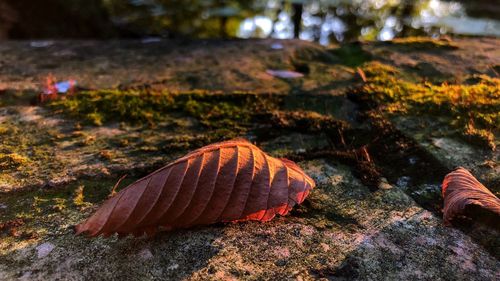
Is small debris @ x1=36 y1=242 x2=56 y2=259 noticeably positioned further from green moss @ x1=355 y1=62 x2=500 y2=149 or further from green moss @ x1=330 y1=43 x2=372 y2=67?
green moss @ x1=330 y1=43 x2=372 y2=67

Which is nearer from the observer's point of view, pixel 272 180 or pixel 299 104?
pixel 272 180

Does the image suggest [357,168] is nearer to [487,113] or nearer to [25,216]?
[487,113]

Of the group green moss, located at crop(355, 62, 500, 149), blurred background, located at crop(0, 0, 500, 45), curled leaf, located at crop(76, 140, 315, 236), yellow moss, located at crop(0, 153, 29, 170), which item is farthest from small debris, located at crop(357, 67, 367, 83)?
blurred background, located at crop(0, 0, 500, 45)

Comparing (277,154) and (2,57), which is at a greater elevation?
(2,57)

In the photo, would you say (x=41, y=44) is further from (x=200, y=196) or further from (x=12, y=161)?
(x=200, y=196)

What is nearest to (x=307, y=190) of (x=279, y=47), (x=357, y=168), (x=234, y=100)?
(x=357, y=168)

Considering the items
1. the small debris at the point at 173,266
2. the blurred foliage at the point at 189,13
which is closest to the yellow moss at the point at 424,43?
the small debris at the point at 173,266
